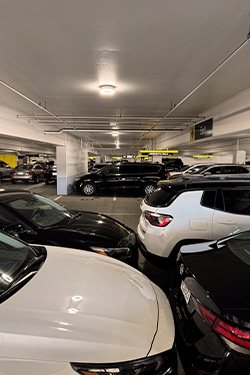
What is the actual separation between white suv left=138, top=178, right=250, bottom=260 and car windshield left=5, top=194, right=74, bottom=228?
61.4 inches

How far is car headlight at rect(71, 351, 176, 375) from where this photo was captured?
47.7 inches

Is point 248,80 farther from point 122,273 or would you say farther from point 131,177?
point 131,177

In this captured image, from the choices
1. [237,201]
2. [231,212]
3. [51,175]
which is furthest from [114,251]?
[51,175]

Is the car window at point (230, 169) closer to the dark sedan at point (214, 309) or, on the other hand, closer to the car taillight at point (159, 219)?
the car taillight at point (159, 219)

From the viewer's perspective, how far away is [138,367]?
1.30 metres

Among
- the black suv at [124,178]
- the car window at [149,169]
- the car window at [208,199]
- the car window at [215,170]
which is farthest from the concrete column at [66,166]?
the car window at [208,199]

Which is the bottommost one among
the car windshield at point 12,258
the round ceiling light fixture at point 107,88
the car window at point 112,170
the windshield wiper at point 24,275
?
the windshield wiper at point 24,275

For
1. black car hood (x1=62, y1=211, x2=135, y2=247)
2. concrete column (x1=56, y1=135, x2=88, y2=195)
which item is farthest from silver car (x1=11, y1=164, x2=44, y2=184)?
black car hood (x1=62, y1=211, x2=135, y2=247)

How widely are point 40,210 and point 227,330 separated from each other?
3.60 m

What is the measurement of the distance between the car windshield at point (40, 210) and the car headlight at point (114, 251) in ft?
3.04

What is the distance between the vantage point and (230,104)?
7574 millimetres

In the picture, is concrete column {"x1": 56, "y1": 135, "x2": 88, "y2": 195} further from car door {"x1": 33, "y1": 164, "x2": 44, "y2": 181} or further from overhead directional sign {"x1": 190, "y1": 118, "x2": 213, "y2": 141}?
overhead directional sign {"x1": 190, "y1": 118, "x2": 213, "y2": 141}

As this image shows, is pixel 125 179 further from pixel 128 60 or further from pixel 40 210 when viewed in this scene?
pixel 40 210

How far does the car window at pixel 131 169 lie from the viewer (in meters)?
12.4
